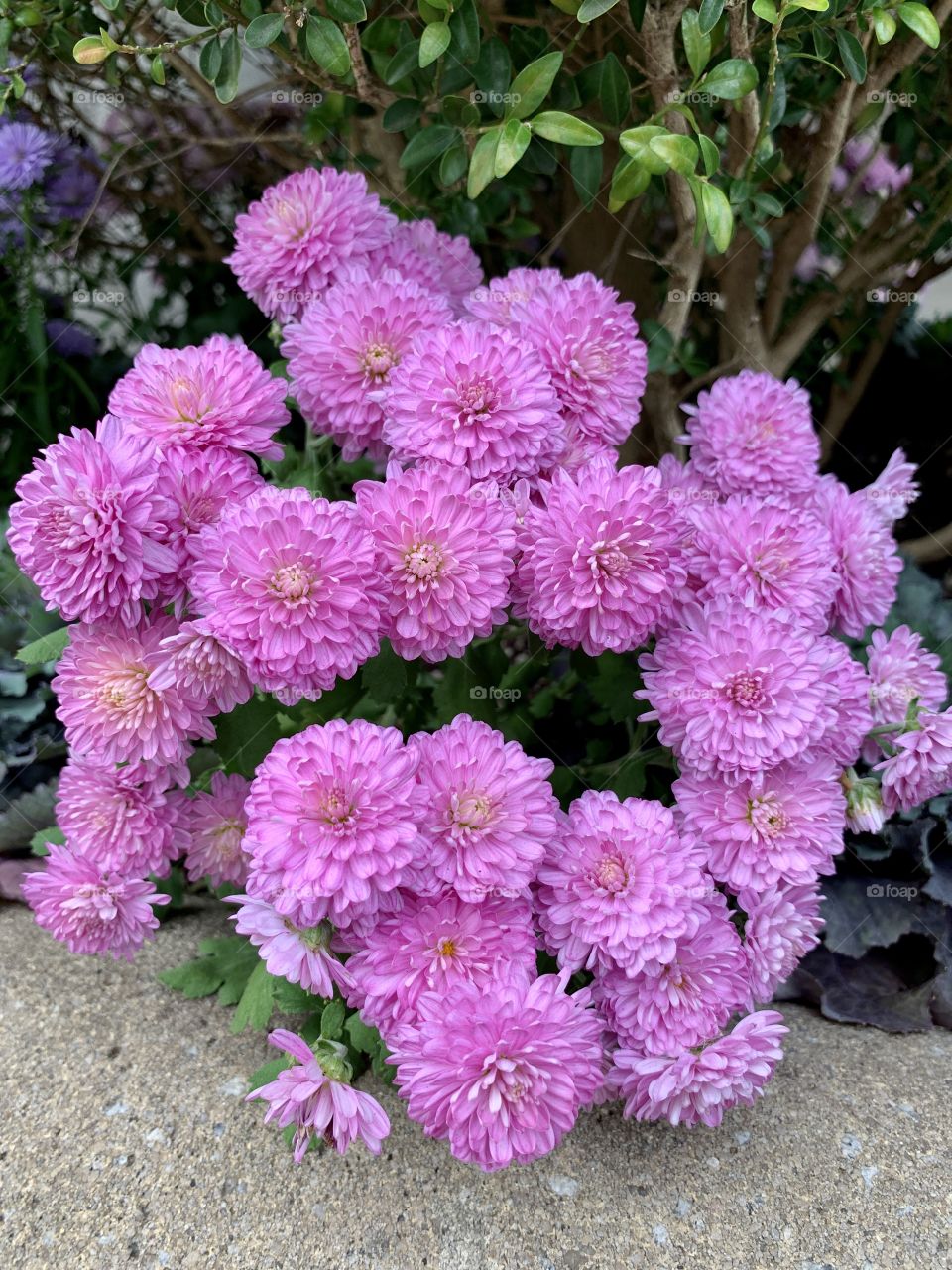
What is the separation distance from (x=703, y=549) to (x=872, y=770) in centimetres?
35

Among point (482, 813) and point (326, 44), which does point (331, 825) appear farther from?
point (326, 44)

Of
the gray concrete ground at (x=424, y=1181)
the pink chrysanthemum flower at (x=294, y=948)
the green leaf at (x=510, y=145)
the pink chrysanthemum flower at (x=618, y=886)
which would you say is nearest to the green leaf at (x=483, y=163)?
the green leaf at (x=510, y=145)

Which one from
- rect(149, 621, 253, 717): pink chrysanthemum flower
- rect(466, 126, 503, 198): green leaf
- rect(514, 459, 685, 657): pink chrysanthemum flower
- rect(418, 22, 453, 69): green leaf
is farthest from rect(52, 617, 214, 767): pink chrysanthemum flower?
rect(418, 22, 453, 69): green leaf

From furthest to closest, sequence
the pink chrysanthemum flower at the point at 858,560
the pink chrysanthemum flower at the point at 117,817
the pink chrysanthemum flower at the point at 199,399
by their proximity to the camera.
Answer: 1. the pink chrysanthemum flower at the point at 858,560
2. the pink chrysanthemum flower at the point at 117,817
3. the pink chrysanthemum flower at the point at 199,399

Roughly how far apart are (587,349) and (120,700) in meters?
0.66

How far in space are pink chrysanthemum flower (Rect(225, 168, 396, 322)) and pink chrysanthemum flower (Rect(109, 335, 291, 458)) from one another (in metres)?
0.22

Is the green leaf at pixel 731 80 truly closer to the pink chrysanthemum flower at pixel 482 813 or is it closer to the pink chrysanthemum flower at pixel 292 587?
the pink chrysanthemum flower at pixel 292 587

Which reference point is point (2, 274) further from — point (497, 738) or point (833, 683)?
point (833, 683)

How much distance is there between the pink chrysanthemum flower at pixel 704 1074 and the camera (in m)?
1.07

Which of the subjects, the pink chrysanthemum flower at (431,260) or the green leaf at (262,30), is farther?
the pink chrysanthemum flower at (431,260)

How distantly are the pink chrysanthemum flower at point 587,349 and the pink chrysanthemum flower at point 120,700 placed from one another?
537 mm

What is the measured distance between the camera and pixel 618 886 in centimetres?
108

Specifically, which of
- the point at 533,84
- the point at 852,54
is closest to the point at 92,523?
the point at 533,84

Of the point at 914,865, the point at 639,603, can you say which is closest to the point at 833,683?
the point at 639,603
